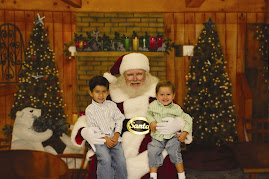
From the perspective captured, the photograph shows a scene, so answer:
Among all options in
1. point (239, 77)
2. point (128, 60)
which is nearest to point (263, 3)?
point (239, 77)

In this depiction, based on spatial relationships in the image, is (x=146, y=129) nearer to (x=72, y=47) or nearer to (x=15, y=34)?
(x=72, y=47)

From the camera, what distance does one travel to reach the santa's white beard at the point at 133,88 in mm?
2406

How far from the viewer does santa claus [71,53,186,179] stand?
7.23 ft

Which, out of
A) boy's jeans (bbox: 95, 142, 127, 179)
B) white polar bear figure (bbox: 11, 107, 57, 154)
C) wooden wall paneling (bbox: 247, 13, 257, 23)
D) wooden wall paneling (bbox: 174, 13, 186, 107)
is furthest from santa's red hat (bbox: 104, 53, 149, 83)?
wooden wall paneling (bbox: 247, 13, 257, 23)

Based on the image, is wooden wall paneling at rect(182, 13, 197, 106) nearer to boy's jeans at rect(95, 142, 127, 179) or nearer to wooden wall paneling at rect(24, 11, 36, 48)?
wooden wall paneling at rect(24, 11, 36, 48)

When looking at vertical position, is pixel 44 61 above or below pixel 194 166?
above

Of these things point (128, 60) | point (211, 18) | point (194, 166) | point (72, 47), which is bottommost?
point (194, 166)

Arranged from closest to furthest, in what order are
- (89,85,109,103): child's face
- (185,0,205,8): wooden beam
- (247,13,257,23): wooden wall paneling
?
(89,85,109,103): child's face, (185,0,205,8): wooden beam, (247,13,257,23): wooden wall paneling

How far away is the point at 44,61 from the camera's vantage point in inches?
191

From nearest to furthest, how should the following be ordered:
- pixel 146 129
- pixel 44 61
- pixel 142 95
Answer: pixel 146 129, pixel 142 95, pixel 44 61

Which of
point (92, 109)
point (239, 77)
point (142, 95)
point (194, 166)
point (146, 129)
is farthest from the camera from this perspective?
point (239, 77)

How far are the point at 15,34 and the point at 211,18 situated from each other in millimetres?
3926

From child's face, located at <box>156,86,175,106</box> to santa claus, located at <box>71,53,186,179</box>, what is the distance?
0.15 metres

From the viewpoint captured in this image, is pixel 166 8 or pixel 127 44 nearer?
pixel 127 44
